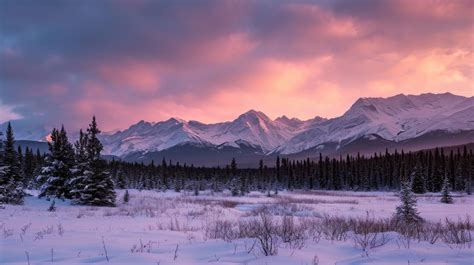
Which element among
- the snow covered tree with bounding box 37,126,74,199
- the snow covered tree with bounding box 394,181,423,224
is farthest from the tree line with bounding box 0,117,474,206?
the snow covered tree with bounding box 394,181,423,224

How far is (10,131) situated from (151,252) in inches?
1701

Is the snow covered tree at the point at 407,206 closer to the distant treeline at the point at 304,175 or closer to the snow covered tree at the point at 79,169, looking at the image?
the distant treeline at the point at 304,175

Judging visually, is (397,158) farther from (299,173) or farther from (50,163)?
(50,163)

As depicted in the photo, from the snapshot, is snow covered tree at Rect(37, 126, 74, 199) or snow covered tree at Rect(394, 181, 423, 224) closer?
snow covered tree at Rect(394, 181, 423, 224)

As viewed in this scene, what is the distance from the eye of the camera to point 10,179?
35.5 m

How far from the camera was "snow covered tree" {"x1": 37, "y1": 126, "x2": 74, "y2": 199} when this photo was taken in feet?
124

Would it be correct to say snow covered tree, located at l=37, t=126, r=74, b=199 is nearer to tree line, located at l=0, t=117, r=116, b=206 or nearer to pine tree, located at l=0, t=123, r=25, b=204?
tree line, located at l=0, t=117, r=116, b=206

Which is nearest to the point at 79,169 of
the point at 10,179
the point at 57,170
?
the point at 57,170

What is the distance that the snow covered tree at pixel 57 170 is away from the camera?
37844 millimetres

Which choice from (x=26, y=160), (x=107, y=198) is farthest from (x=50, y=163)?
(x=26, y=160)

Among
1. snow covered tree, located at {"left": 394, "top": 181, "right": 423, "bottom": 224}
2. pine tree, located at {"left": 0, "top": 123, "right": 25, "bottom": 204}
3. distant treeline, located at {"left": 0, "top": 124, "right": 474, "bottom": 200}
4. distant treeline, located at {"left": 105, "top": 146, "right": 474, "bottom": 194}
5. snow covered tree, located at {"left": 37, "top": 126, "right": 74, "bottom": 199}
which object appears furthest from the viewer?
distant treeline, located at {"left": 105, "top": 146, "right": 474, "bottom": 194}

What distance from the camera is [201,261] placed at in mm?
8062

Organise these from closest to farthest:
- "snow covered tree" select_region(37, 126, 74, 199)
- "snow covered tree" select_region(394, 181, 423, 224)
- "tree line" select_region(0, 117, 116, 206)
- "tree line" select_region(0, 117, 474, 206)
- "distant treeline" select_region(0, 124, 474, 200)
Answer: "snow covered tree" select_region(394, 181, 423, 224) < "tree line" select_region(0, 117, 116, 206) < "tree line" select_region(0, 117, 474, 206) < "snow covered tree" select_region(37, 126, 74, 199) < "distant treeline" select_region(0, 124, 474, 200)

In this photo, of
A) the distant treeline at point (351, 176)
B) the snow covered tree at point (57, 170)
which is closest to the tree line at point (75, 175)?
the snow covered tree at point (57, 170)
